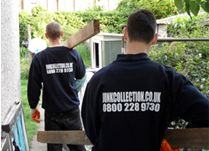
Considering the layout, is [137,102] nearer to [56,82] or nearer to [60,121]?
[56,82]

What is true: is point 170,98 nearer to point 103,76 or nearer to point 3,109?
point 103,76

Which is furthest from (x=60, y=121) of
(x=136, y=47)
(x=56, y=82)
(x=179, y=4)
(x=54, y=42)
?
Result: (x=179, y=4)

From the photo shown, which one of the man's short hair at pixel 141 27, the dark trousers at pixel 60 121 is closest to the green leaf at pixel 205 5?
the man's short hair at pixel 141 27

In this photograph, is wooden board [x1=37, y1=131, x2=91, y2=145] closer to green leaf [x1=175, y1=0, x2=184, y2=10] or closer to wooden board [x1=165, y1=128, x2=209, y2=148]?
wooden board [x1=165, y1=128, x2=209, y2=148]

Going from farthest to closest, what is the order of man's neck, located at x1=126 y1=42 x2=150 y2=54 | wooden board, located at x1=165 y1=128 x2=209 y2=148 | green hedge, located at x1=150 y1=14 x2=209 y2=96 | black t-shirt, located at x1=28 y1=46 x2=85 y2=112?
black t-shirt, located at x1=28 y1=46 x2=85 y2=112, green hedge, located at x1=150 y1=14 x2=209 y2=96, man's neck, located at x1=126 y1=42 x2=150 y2=54, wooden board, located at x1=165 y1=128 x2=209 y2=148

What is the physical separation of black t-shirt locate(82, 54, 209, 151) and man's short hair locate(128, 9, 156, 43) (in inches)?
5.1

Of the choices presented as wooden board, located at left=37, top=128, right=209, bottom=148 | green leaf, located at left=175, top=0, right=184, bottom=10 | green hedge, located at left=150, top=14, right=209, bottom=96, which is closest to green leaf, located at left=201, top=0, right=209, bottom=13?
green leaf, located at left=175, top=0, right=184, bottom=10

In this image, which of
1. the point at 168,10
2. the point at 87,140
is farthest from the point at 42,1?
the point at 87,140

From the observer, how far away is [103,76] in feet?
8.85

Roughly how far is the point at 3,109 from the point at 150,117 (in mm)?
1689

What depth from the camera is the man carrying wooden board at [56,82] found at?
5.55 metres

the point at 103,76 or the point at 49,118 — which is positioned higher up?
the point at 103,76

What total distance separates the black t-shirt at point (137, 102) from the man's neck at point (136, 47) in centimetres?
5

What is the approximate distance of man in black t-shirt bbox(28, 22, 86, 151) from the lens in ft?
18.2
